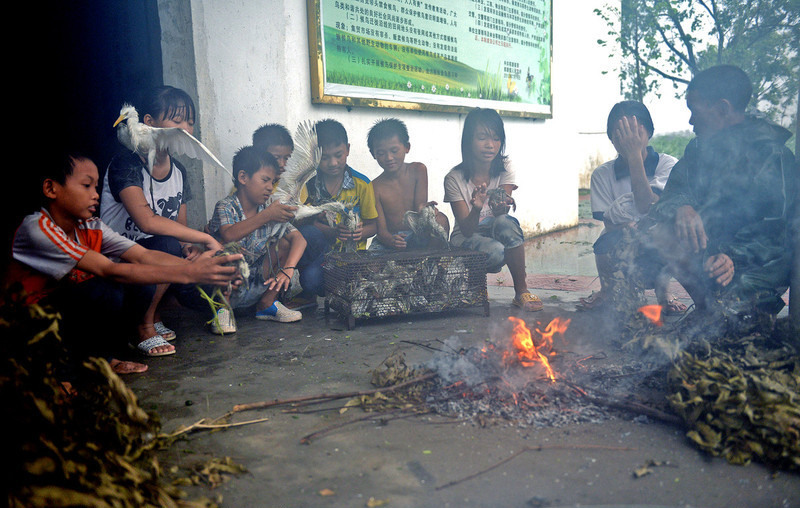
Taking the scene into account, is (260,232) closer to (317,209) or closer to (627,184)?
(317,209)

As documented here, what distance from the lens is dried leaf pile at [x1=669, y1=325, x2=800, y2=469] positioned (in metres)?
2.05

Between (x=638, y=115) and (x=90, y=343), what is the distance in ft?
13.3

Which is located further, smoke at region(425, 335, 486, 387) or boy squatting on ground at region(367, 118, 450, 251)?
boy squatting on ground at region(367, 118, 450, 251)

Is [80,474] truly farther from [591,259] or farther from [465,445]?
[591,259]

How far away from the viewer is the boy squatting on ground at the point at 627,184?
13.8ft

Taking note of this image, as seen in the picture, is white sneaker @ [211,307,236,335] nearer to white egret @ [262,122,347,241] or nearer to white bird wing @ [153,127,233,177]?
white egret @ [262,122,347,241]

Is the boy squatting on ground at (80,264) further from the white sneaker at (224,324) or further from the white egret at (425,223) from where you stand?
the white egret at (425,223)

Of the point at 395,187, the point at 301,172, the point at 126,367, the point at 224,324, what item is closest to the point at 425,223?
the point at 395,187

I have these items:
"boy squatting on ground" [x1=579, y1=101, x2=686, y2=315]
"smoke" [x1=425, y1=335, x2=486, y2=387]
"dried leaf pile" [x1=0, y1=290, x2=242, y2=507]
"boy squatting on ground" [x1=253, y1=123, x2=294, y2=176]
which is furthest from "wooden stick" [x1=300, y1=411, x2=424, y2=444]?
"boy squatting on ground" [x1=253, y1=123, x2=294, y2=176]

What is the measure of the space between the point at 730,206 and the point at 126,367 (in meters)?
3.67

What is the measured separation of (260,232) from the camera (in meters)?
4.49

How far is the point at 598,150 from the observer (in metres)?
14.5

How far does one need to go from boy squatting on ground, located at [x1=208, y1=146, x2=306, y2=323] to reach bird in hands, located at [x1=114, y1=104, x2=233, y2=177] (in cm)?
59

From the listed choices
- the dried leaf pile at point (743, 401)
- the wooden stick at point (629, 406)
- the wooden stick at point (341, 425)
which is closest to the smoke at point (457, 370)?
the wooden stick at point (341, 425)
